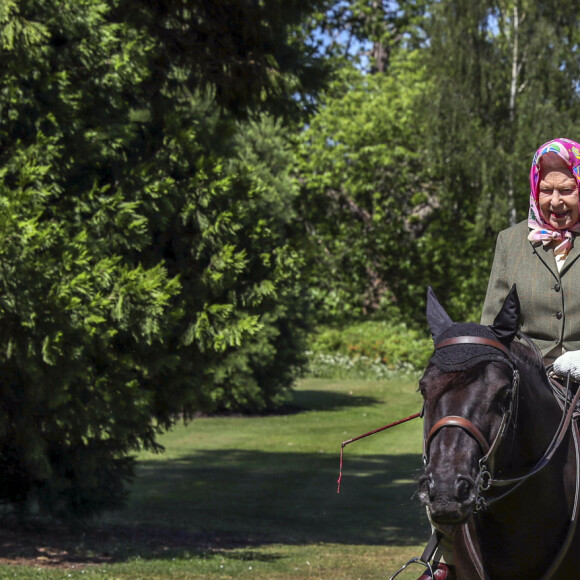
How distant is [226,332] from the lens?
10906 millimetres

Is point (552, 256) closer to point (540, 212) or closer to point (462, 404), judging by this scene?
point (540, 212)

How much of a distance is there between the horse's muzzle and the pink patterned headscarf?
174 centimetres

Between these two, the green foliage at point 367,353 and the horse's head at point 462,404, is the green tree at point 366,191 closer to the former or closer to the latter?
the green foliage at point 367,353

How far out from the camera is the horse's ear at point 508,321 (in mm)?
3885

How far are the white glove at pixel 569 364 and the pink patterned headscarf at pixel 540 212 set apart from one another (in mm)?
539

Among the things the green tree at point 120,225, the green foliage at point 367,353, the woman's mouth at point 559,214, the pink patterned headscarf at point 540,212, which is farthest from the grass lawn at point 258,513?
the green foliage at point 367,353

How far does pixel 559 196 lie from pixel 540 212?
131 mm

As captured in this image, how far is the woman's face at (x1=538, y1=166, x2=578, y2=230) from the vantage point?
4781 mm

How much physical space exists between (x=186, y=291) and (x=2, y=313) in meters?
2.41

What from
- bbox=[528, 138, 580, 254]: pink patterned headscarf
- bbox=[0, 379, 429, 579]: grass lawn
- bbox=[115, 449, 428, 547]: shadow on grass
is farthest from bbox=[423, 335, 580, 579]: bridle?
bbox=[115, 449, 428, 547]: shadow on grass

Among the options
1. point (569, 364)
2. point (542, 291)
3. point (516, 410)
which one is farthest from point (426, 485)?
point (542, 291)

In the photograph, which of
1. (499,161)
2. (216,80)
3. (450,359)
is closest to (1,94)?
(216,80)

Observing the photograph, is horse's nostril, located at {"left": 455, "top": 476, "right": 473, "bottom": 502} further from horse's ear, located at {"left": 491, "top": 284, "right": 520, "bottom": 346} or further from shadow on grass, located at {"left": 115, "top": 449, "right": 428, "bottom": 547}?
shadow on grass, located at {"left": 115, "top": 449, "right": 428, "bottom": 547}

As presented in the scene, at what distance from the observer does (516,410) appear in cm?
389
